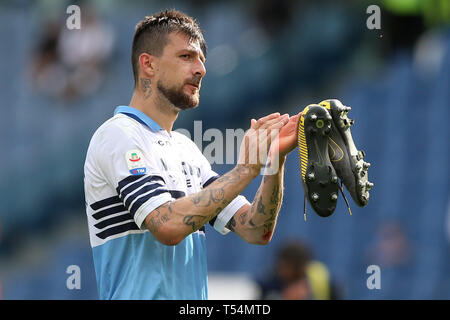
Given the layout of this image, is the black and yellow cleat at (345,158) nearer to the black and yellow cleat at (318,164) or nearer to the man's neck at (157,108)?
the black and yellow cleat at (318,164)

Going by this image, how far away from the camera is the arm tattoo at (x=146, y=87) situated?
11.5ft

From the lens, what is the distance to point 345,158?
3270mm

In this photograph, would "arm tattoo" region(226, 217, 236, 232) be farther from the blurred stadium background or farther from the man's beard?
the blurred stadium background

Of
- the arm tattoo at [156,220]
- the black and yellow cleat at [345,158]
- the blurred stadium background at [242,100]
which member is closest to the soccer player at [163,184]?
the arm tattoo at [156,220]

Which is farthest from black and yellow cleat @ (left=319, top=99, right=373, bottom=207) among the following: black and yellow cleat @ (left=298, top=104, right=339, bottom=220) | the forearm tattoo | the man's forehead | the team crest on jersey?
the team crest on jersey

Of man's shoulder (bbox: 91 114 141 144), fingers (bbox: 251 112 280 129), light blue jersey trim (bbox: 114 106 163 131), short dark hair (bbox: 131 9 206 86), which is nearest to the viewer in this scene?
fingers (bbox: 251 112 280 129)

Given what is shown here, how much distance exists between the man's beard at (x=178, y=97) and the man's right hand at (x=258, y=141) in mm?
400

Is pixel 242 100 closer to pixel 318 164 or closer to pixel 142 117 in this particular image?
pixel 142 117

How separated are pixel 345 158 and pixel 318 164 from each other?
0.45ft

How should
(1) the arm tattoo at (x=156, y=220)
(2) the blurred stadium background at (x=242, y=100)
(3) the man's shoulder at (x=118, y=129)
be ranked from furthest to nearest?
(2) the blurred stadium background at (x=242, y=100) < (3) the man's shoulder at (x=118, y=129) < (1) the arm tattoo at (x=156, y=220)

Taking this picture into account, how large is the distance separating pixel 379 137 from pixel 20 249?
4.72m

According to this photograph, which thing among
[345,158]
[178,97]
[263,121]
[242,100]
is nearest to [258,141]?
[263,121]

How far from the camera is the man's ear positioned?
3.51 m

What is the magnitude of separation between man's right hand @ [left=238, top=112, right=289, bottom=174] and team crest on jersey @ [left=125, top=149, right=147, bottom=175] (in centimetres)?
40
